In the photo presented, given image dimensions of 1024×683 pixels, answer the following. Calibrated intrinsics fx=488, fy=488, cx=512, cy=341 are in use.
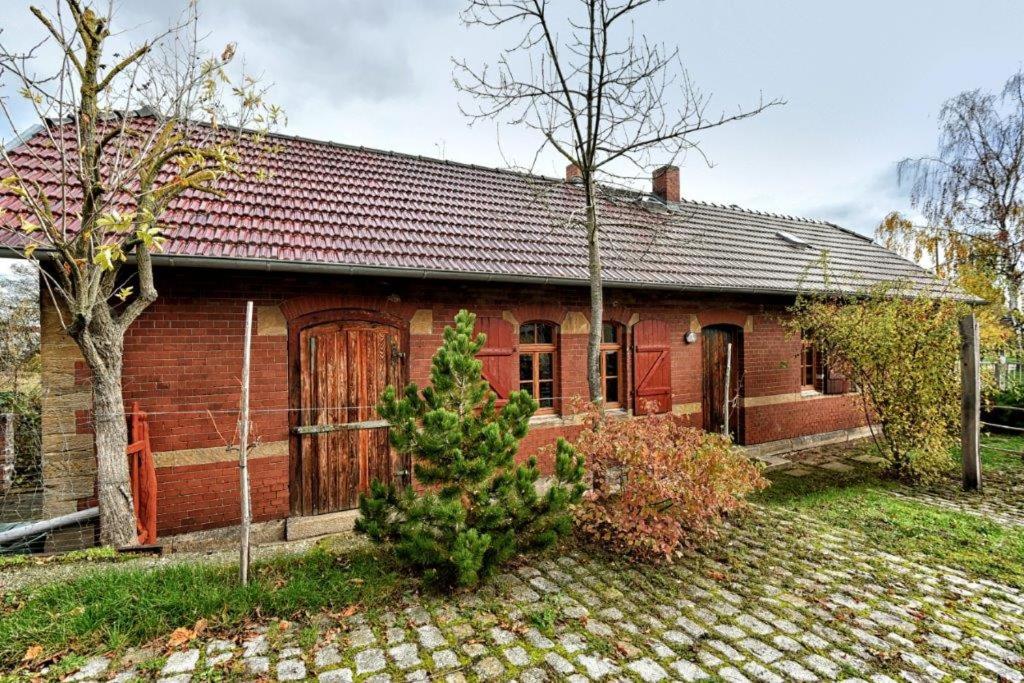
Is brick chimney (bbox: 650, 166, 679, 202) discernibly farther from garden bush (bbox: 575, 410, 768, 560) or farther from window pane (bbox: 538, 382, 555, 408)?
garden bush (bbox: 575, 410, 768, 560)

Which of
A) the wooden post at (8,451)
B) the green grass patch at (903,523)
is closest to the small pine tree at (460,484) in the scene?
the wooden post at (8,451)

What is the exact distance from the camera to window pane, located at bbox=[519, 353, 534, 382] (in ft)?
23.7

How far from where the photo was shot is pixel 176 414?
16.8 feet

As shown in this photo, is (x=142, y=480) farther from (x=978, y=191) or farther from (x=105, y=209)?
(x=978, y=191)

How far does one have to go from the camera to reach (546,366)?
743cm

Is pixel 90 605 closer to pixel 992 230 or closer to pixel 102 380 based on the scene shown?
pixel 102 380

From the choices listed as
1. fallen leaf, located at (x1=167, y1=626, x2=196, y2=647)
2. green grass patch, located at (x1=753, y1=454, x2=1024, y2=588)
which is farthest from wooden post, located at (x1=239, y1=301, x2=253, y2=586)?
green grass patch, located at (x1=753, y1=454, x2=1024, y2=588)

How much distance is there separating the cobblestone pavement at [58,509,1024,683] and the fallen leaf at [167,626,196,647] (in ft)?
0.31

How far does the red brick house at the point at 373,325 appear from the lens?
511cm

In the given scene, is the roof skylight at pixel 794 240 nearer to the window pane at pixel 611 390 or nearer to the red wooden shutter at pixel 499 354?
the window pane at pixel 611 390

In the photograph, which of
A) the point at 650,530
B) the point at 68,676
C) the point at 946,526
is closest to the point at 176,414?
the point at 68,676

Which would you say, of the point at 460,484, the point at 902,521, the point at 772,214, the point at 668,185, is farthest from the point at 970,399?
the point at 772,214

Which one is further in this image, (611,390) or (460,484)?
(611,390)

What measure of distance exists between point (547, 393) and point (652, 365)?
1.97 meters
